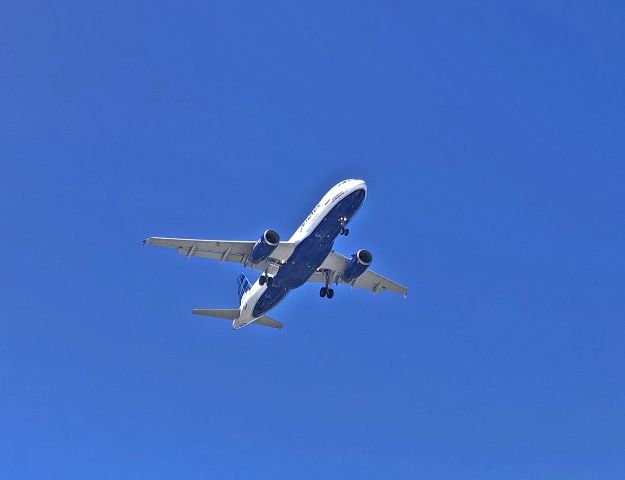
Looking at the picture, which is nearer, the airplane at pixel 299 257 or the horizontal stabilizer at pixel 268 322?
the airplane at pixel 299 257

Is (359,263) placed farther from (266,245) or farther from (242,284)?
(242,284)

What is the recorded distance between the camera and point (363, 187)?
6544 centimetres

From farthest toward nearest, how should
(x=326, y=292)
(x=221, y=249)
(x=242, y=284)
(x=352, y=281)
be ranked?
1. (x=242, y=284)
2. (x=352, y=281)
3. (x=326, y=292)
4. (x=221, y=249)

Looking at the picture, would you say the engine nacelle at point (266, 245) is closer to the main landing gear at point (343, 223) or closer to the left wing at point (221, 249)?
the left wing at point (221, 249)

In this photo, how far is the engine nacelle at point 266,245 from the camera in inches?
2660

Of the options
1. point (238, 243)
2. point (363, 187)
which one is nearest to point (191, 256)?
point (238, 243)

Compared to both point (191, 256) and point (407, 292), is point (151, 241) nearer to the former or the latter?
point (191, 256)

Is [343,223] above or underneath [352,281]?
underneath

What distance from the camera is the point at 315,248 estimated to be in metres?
66.2

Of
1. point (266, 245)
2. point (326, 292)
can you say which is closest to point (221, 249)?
point (266, 245)

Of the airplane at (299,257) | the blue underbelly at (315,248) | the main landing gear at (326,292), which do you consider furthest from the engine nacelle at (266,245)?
the main landing gear at (326,292)

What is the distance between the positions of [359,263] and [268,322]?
47.0 feet

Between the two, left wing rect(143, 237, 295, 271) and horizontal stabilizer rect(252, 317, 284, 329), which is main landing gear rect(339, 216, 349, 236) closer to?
left wing rect(143, 237, 295, 271)

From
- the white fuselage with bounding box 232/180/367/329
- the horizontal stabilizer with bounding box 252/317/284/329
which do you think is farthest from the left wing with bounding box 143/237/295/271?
the horizontal stabilizer with bounding box 252/317/284/329
